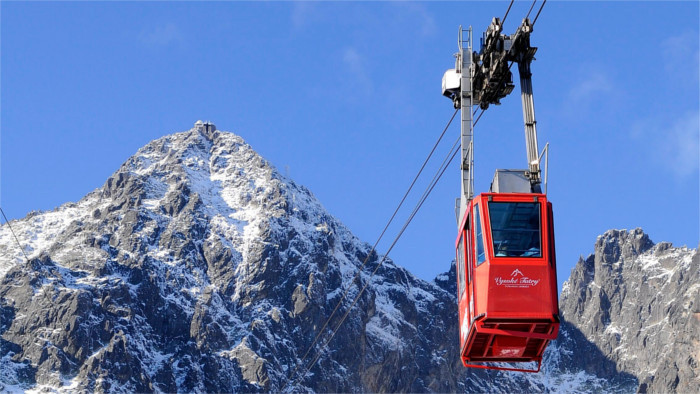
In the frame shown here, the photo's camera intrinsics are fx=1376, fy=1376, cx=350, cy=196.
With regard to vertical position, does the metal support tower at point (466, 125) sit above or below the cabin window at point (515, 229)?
above

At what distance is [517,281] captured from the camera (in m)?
44.8

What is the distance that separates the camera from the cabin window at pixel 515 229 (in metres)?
45.7

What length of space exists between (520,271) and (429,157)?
11274 mm

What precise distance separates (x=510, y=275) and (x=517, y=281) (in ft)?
1.20

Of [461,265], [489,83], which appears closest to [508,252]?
[461,265]

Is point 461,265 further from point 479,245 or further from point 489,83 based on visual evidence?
point 489,83

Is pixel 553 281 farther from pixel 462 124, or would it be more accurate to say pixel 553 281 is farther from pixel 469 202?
pixel 462 124

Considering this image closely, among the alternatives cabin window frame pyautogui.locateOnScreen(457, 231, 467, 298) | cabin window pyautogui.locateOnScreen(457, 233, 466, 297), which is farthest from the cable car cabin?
cabin window pyautogui.locateOnScreen(457, 233, 466, 297)

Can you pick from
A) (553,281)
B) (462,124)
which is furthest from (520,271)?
(462,124)

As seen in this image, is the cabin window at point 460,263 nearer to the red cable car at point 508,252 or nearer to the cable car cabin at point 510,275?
the red cable car at point 508,252

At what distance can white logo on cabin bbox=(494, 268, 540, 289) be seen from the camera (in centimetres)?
4472

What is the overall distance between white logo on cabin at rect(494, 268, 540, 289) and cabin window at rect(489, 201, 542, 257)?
966 mm

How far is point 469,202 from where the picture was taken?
48219 mm

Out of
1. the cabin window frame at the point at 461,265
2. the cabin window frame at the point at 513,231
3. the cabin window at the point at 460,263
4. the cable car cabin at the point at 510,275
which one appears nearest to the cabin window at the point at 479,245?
the cable car cabin at the point at 510,275
